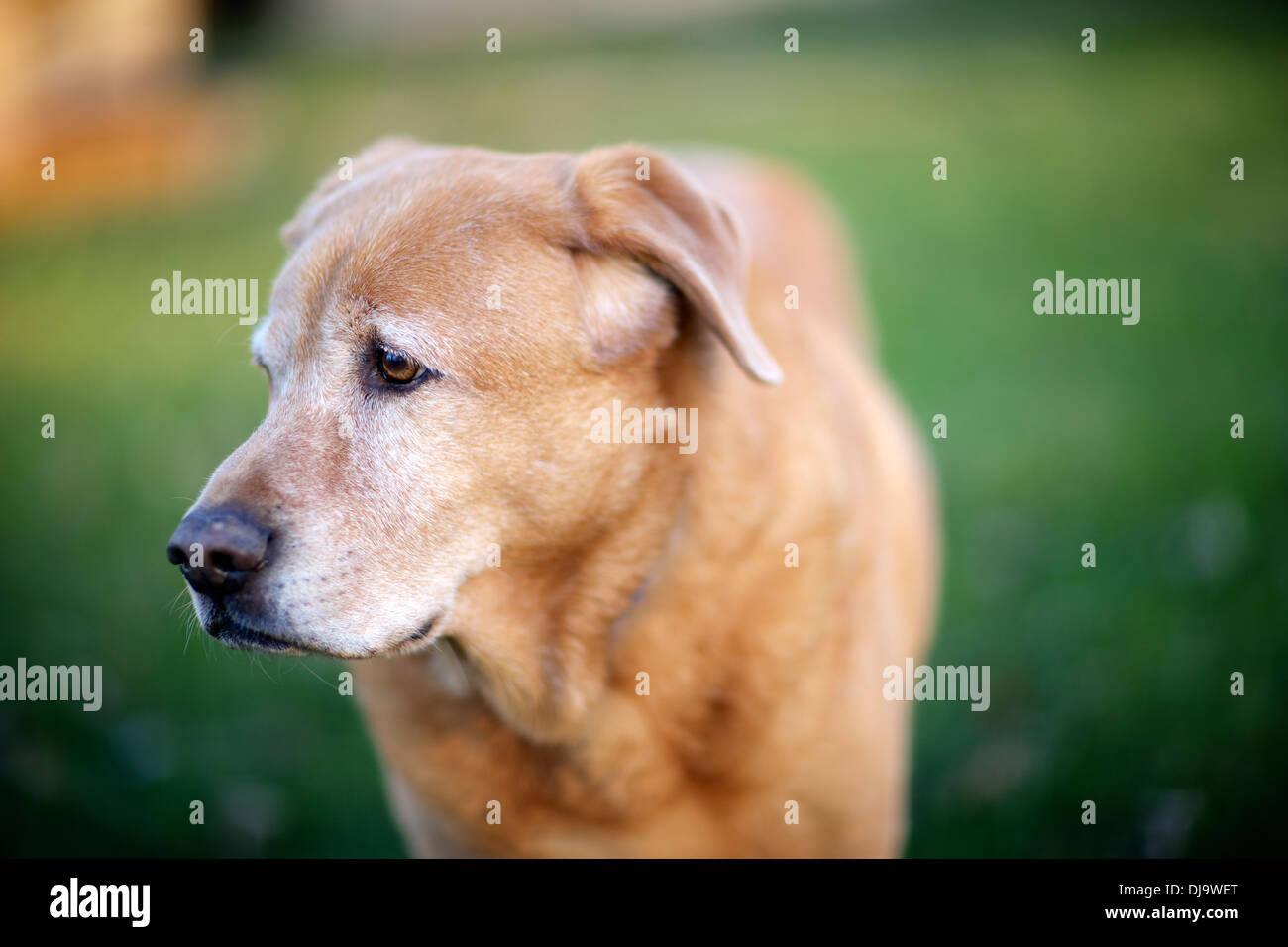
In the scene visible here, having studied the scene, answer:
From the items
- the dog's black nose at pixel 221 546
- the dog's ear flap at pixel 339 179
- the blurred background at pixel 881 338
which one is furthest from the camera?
the blurred background at pixel 881 338

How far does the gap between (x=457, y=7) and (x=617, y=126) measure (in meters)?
5.23

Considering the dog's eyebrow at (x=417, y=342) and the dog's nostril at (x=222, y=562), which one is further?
the dog's eyebrow at (x=417, y=342)

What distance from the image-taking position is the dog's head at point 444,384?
2082mm

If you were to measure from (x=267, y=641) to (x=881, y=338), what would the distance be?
222 inches

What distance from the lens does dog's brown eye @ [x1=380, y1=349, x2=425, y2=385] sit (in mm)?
2150

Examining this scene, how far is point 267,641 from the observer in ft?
6.91

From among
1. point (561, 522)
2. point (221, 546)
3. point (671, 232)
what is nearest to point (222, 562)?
point (221, 546)

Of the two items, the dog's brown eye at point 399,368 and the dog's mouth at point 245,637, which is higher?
the dog's brown eye at point 399,368

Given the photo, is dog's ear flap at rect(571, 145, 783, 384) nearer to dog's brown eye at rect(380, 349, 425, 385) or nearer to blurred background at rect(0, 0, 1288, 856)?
dog's brown eye at rect(380, 349, 425, 385)

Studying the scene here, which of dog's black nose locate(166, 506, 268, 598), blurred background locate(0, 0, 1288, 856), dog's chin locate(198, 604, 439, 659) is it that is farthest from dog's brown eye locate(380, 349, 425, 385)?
blurred background locate(0, 0, 1288, 856)

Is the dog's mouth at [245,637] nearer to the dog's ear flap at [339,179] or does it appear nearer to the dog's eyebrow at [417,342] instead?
the dog's eyebrow at [417,342]

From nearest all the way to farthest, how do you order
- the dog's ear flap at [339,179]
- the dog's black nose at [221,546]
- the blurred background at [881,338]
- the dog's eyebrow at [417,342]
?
the dog's black nose at [221,546] < the dog's eyebrow at [417,342] < the dog's ear flap at [339,179] < the blurred background at [881,338]

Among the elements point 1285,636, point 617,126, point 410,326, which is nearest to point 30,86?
point 617,126

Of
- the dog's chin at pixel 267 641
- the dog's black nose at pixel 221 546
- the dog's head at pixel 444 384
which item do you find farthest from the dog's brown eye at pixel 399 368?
the dog's chin at pixel 267 641
